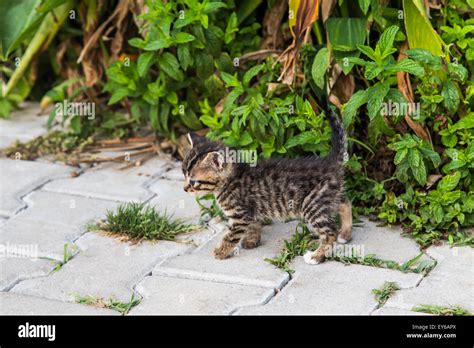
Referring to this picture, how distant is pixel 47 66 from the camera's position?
29.6 ft

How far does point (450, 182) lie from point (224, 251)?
1.58m

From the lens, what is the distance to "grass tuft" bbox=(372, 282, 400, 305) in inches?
209

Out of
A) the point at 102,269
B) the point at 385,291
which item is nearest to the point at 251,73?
the point at 102,269

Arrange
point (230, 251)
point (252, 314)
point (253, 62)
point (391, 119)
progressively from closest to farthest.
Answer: point (252, 314), point (230, 251), point (391, 119), point (253, 62)

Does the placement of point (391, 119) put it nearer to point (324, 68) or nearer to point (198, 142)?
point (324, 68)

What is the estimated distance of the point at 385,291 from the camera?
5.38 meters

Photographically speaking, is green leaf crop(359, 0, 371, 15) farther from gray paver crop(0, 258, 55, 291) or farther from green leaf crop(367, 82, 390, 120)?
gray paver crop(0, 258, 55, 291)

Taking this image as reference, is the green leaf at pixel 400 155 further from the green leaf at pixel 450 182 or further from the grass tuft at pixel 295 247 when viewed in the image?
the grass tuft at pixel 295 247

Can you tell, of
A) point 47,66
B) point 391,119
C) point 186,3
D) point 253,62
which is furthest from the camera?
point 47,66

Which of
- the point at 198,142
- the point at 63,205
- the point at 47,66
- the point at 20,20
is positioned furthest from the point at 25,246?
the point at 47,66

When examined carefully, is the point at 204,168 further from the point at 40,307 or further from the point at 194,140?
the point at 40,307

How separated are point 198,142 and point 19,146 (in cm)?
231

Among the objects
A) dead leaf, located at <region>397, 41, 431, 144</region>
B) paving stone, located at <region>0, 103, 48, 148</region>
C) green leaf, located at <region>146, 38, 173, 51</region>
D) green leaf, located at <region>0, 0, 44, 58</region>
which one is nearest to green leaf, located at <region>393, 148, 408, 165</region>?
dead leaf, located at <region>397, 41, 431, 144</region>

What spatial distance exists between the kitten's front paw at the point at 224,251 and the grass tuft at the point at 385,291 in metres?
1.05
